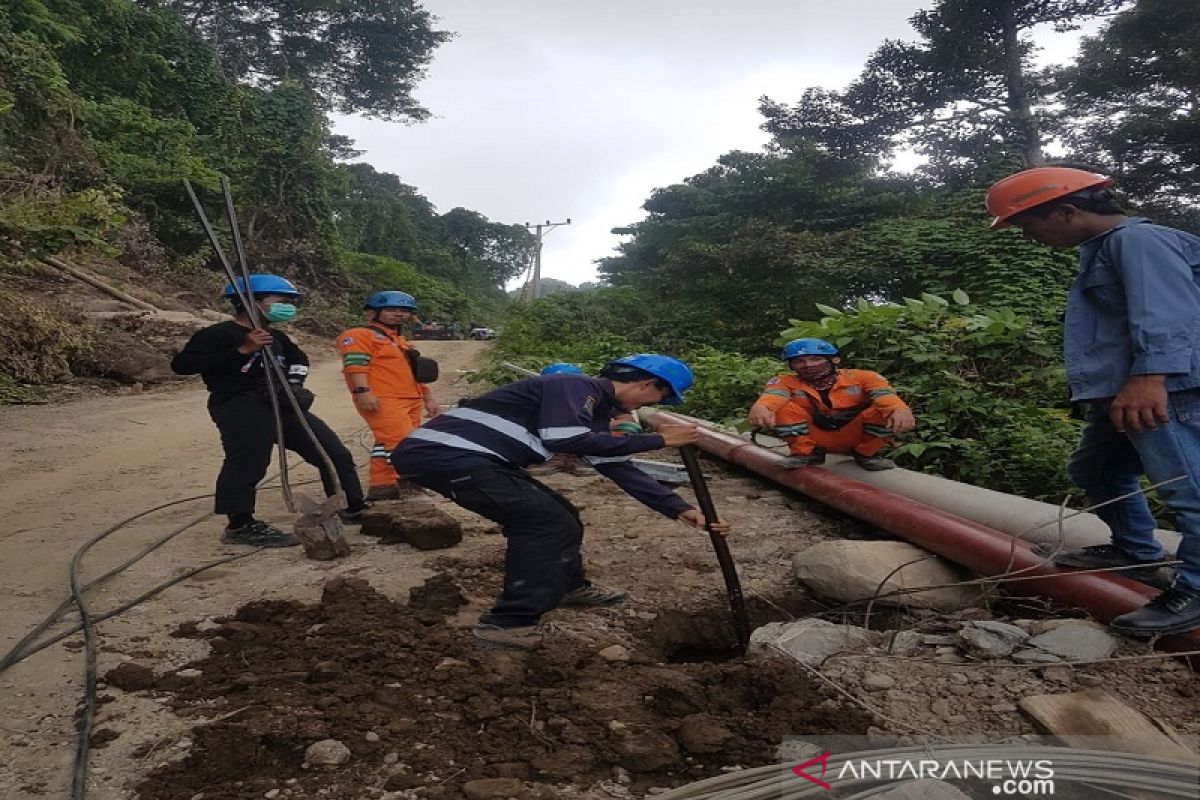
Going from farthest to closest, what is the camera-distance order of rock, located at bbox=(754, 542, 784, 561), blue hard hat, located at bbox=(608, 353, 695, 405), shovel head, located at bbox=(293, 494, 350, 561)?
rock, located at bbox=(754, 542, 784, 561) < shovel head, located at bbox=(293, 494, 350, 561) < blue hard hat, located at bbox=(608, 353, 695, 405)

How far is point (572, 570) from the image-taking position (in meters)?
2.91

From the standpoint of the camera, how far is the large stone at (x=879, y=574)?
9.57ft

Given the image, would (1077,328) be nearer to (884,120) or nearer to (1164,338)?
(1164,338)

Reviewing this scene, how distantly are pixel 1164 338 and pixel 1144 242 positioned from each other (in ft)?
1.05

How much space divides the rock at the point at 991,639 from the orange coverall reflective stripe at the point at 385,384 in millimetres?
3325

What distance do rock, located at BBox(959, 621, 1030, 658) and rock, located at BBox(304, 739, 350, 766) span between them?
1.89m

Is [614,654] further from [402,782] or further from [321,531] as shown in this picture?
[321,531]

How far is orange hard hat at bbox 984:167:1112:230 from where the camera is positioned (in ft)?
7.73

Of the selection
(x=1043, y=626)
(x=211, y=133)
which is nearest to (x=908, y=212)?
(x=1043, y=626)

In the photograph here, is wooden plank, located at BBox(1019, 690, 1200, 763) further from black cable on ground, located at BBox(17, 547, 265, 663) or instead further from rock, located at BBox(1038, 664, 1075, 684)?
black cable on ground, located at BBox(17, 547, 265, 663)

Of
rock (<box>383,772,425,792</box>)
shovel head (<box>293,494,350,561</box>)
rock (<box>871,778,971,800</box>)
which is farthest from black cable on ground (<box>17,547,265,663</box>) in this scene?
rock (<box>871,778,971,800</box>)

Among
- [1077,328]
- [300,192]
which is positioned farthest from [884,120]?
[1077,328]

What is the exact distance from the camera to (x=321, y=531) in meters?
3.57

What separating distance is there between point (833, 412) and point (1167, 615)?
235 cm
